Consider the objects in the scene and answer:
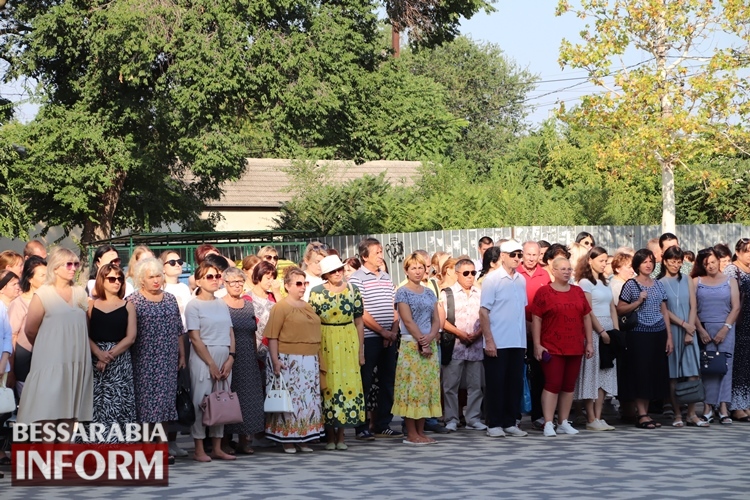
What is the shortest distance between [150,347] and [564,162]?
3389 centimetres

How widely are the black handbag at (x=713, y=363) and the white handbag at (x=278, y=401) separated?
5.16 metres

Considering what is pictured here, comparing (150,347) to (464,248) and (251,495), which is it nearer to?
(251,495)

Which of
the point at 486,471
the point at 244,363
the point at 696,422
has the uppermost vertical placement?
the point at 244,363

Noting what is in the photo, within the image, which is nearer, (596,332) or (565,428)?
(565,428)

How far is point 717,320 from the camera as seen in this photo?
14.7 metres

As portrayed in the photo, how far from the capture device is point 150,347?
11352mm

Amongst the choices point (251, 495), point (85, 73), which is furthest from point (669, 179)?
point (251, 495)

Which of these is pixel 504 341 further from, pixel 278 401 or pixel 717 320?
pixel 717 320

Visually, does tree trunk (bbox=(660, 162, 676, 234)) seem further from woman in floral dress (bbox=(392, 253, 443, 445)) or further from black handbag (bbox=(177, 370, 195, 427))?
black handbag (bbox=(177, 370, 195, 427))

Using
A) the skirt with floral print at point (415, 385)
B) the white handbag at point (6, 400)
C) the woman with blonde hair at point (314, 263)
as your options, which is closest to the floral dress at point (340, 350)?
the skirt with floral print at point (415, 385)

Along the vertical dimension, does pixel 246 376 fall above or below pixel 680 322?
below

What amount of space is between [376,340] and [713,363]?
4013mm

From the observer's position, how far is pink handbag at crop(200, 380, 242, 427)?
38.2ft

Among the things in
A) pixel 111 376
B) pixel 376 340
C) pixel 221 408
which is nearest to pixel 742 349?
pixel 376 340
